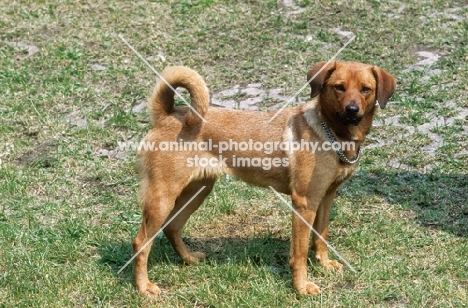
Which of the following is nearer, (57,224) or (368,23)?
(57,224)

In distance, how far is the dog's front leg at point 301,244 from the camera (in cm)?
486

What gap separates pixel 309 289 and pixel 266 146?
1.09 meters

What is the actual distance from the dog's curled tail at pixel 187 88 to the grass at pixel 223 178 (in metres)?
1.18

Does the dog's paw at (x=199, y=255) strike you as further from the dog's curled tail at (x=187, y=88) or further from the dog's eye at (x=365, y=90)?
the dog's eye at (x=365, y=90)

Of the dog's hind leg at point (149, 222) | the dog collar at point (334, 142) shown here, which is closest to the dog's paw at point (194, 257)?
the dog's hind leg at point (149, 222)

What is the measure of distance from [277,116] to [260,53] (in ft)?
12.8

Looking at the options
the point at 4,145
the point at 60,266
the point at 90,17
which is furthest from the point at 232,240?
the point at 90,17

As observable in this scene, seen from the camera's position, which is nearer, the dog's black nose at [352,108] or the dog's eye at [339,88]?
the dog's black nose at [352,108]

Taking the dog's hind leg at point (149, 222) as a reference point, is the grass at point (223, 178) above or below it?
below

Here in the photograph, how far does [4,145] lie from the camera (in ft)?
24.0

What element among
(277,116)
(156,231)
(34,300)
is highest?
(277,116)

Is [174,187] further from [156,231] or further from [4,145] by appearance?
[4,145]

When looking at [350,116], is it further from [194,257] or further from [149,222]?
[194,257]

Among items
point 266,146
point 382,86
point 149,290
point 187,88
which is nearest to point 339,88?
point 382,86
